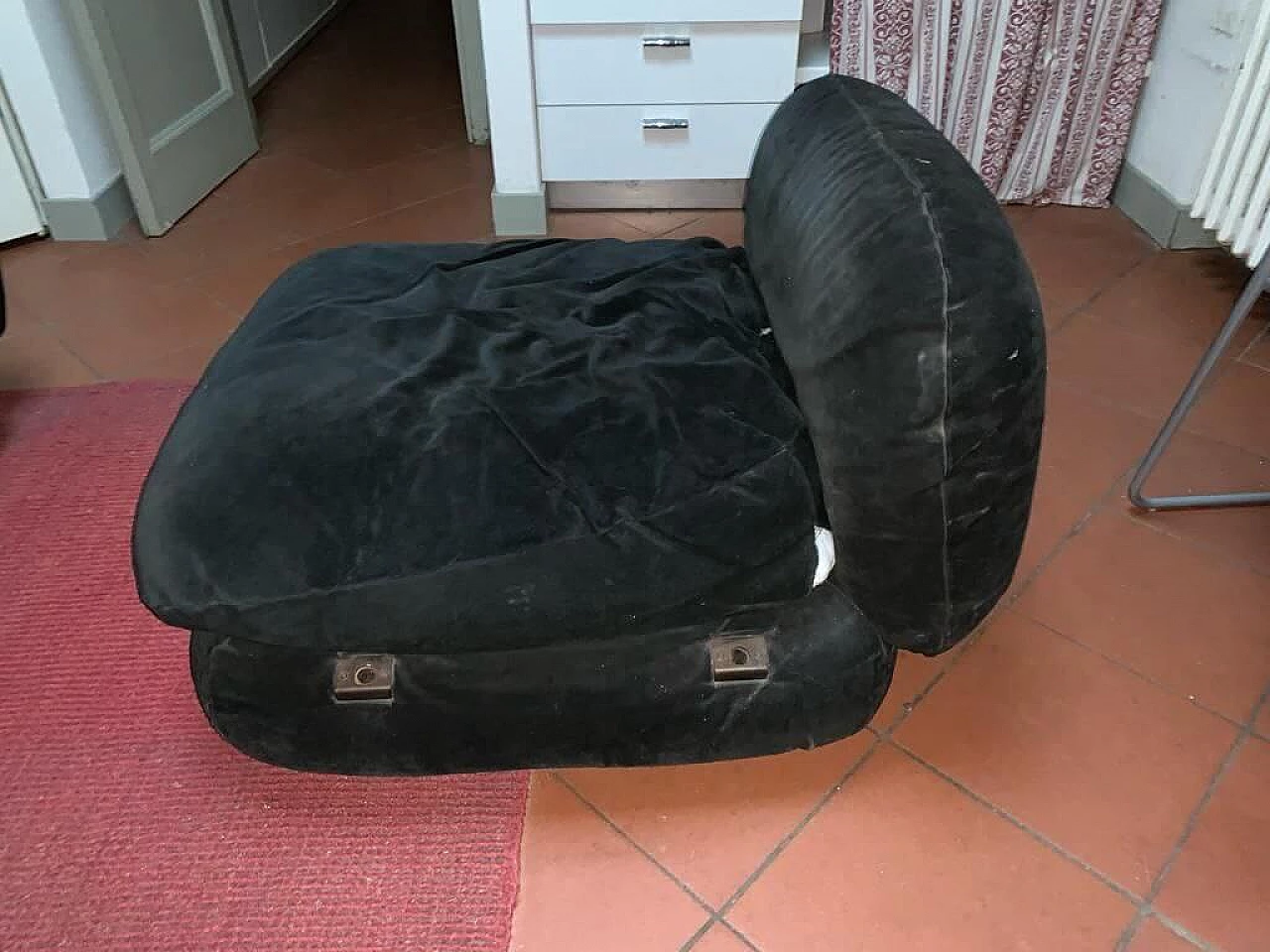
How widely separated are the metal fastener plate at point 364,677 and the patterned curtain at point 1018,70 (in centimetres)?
186

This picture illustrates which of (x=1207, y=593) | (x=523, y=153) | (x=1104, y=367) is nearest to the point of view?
(x=1207, y=593)

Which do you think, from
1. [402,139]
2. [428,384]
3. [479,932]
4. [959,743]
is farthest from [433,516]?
[402,139]

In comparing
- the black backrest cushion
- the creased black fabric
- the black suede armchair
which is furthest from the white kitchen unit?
the creased black fabric

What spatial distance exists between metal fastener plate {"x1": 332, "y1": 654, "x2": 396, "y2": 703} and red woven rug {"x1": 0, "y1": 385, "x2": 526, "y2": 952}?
146 mm

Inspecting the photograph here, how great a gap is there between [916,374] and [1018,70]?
5.58 feet

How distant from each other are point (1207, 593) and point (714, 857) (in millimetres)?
857

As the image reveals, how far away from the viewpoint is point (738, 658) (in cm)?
111

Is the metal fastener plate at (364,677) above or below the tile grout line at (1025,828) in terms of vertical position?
above

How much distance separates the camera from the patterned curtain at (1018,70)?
2.21 meters

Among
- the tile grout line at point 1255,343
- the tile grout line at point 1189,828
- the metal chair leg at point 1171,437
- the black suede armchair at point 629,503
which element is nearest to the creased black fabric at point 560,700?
the black suede armchair at point 629,503

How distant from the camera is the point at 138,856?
1094 millimetres

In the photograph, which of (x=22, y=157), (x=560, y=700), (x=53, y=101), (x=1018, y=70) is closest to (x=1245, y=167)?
(x=1018, y=70)

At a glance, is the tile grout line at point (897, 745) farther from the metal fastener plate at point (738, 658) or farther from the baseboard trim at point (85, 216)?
the baseboard trim at point (85, 216)

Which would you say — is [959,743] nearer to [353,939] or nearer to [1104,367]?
[353,939]
